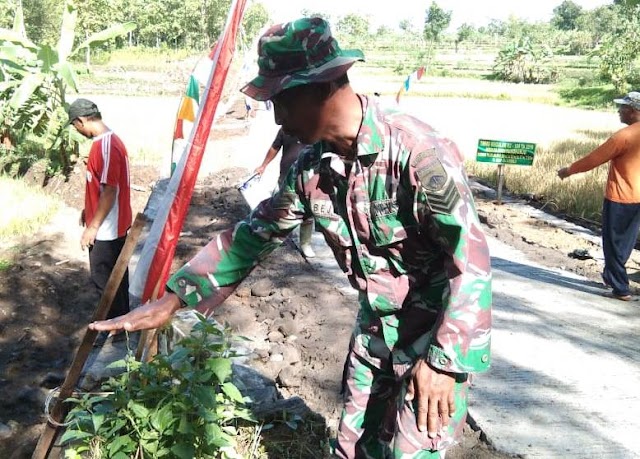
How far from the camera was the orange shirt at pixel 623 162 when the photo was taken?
5324 millimetres

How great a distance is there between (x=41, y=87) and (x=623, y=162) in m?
7.56

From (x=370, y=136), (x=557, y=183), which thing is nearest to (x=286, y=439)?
(x=370, y=136)

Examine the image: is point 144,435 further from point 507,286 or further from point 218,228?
point 218,228

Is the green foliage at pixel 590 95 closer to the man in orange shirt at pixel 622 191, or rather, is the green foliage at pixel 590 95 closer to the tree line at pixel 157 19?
the tree line at pixel 157 19

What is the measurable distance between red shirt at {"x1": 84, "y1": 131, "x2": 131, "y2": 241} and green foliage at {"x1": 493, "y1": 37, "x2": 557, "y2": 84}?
1570 inches

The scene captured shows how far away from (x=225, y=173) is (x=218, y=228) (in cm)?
338

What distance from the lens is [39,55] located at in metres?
7.62

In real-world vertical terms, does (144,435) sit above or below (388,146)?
below

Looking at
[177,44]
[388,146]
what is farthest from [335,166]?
[177,44]

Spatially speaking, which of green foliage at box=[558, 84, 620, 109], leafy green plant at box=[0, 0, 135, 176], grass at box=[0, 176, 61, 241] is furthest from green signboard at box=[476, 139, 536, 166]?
green foliage at box=[558, 84, 620, 109]

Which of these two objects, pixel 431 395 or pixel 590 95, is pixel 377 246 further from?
pixel 590 95

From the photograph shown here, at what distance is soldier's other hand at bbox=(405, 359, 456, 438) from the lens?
1660 mm

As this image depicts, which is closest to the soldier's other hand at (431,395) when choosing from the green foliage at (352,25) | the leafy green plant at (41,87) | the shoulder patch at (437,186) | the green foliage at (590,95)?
the shoulder patch at (437,186)

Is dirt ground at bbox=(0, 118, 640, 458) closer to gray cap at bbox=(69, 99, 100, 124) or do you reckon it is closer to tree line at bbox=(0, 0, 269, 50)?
gray cap at bbox=(69, 99, 100, 124)
